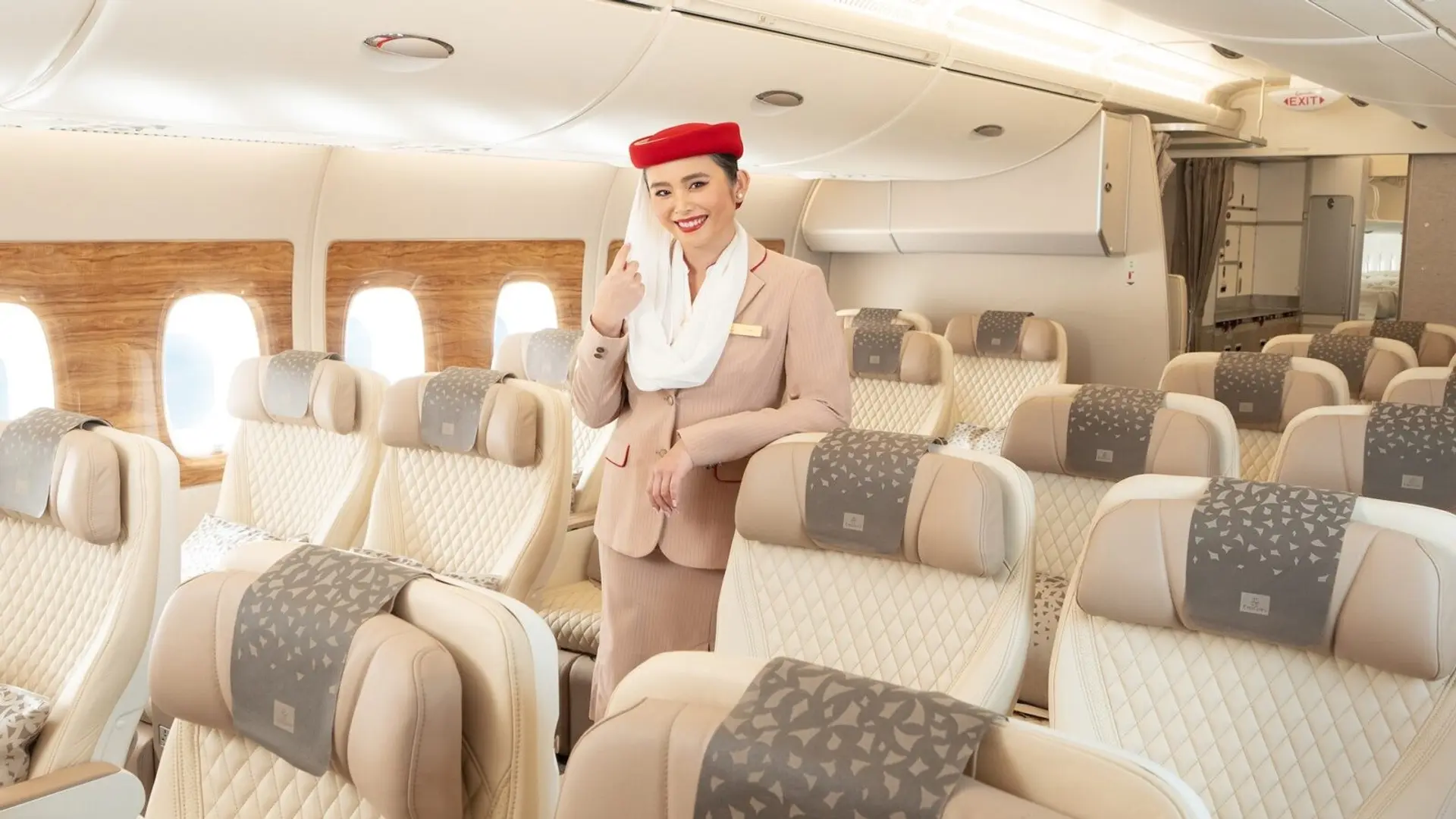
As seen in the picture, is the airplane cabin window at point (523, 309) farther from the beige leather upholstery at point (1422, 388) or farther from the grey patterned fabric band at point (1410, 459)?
the grey patterned fabric band at point (1410, 459)

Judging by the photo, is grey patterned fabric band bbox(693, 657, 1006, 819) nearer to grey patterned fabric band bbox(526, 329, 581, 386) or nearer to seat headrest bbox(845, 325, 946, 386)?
grey patterned fabric band bbox(526, 329, 581, 386)

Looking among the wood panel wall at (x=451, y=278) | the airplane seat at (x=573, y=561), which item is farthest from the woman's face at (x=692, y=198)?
the wood panel wall at (x=451, y=278)

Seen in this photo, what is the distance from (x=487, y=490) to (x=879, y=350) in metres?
3.07

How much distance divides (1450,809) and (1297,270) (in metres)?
10.0

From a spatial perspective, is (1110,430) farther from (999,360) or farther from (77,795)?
(999,360)

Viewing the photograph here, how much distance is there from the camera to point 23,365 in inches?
164

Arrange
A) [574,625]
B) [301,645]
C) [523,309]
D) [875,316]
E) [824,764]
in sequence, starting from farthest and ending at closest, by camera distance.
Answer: [875,316] → [523,309] → [574,625] → [301,645] → [824,764]

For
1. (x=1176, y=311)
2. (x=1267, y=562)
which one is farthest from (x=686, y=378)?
(x=1176, y=311)

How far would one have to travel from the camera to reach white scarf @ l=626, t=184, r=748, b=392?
229cm

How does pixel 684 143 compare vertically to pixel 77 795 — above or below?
above

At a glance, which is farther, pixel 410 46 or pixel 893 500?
pixel 410 46

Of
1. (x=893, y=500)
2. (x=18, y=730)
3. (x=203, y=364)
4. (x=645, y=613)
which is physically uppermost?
(x=203, y=364)

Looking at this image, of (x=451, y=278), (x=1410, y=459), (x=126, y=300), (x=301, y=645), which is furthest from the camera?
(x=451, y=278)

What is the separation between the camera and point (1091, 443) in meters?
3.47
